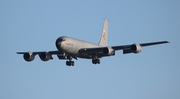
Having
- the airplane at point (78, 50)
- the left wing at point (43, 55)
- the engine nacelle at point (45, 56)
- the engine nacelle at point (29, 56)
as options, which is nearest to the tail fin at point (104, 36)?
the airplane at point (78, 50)

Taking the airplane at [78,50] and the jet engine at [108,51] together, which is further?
the jet engine at [108,51]

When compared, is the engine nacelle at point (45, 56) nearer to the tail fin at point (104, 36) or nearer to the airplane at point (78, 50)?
the airplane at point (78, 50)

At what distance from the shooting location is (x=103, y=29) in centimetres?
10575

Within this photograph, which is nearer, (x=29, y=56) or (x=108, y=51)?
(x=108, y=51)

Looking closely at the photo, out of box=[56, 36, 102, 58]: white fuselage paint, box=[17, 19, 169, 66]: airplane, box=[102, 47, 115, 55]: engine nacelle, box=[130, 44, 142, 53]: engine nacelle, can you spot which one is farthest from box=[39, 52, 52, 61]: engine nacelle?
box=[130, 44, 142, 53]: engine nacelle

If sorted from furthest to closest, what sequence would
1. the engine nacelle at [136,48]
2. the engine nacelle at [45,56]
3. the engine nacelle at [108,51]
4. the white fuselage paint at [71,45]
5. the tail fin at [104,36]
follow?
the tail fin at [104,36] < the engine nacelle at [45,56] < the engine nacelle at [108,51] < the white fuselage paint at [71,45] < the engine nacelle at [136,48]

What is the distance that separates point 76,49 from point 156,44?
44.2ft

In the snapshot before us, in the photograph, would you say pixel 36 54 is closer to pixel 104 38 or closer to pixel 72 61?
pixel 72 61

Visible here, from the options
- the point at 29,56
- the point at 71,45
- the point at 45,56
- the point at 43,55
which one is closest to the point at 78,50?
the point at 71,45

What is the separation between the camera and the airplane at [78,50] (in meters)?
83.7

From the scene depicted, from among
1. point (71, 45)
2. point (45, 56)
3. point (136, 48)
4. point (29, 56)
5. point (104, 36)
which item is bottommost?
point (45, 56)

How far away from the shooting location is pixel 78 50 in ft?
282

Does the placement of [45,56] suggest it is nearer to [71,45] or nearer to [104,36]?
[71,45]

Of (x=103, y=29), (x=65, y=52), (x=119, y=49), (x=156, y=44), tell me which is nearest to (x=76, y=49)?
(x=65, y=52)
